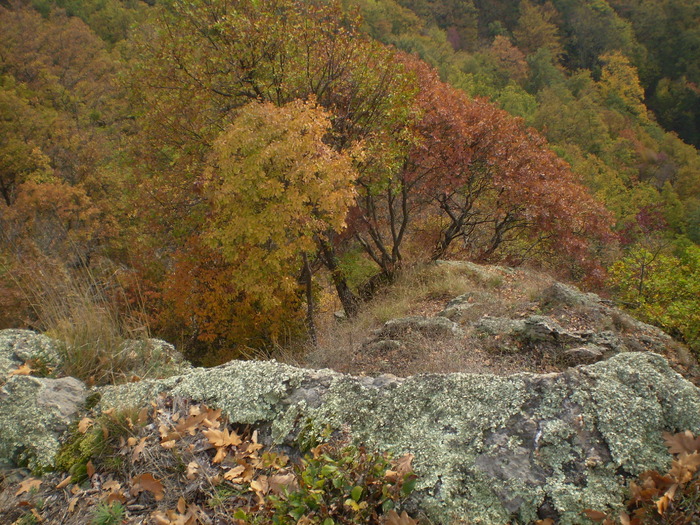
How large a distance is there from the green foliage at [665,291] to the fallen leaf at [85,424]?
20.0ft

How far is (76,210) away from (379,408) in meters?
22.9

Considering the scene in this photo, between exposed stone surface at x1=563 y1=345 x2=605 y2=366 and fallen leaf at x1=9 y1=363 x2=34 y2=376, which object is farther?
exposed stone surface at x1=563 y1=345 x2=605 y2=366

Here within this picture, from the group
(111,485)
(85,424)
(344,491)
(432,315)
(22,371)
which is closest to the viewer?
(344,491)

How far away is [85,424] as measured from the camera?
2.94m

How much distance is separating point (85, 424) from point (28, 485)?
416 millimetres

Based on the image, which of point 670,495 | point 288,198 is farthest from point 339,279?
point 670,495

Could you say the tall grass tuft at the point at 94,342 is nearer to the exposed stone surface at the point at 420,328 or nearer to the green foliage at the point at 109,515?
the green foliage at the point at 109,515

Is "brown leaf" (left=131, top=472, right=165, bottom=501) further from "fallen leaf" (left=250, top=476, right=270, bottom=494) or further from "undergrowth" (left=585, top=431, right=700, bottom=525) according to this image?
"undergrowth" (left=585, top=431, right=700, bottom=525)

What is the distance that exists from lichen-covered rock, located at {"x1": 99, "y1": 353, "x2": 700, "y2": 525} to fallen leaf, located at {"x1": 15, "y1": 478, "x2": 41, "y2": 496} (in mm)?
583

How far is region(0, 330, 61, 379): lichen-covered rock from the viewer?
3.69 m

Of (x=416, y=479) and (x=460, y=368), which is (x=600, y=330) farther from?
(x=416, y=479)

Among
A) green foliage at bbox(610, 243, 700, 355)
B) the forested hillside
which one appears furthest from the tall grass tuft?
green foliage at bbox(610, 243, 700, 355)

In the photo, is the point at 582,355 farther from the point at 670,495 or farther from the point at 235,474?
the point at 235,474

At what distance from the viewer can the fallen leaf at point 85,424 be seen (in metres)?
2.92
